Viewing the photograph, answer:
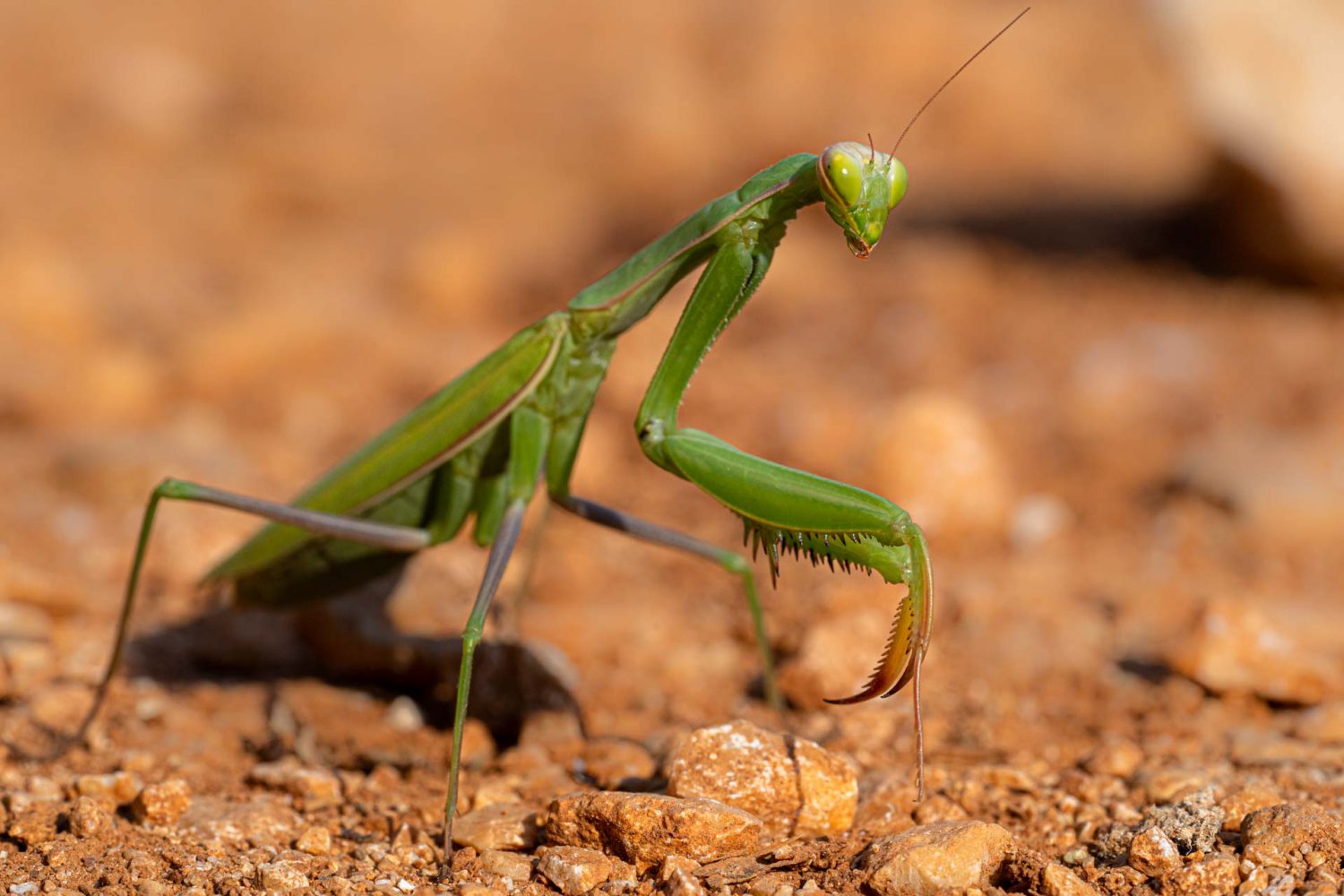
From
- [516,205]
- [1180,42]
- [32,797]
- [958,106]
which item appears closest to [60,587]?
[32,797]

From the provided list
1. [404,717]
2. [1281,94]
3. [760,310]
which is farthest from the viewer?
[760,310]

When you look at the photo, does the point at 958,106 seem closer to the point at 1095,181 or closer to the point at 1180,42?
the point at 1095,181

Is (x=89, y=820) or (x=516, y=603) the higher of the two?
(x=516, y=603)

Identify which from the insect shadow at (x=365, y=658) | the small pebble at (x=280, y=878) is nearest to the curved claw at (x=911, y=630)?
the small pebble at (x=280, y=878)

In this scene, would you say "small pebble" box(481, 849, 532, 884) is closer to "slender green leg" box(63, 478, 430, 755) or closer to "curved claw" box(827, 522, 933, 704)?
"curved claw" box(827, 522, 933, 704)

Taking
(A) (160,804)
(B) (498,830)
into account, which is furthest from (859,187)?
(A) (160,804)

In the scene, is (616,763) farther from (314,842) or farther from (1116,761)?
(1116,761)
